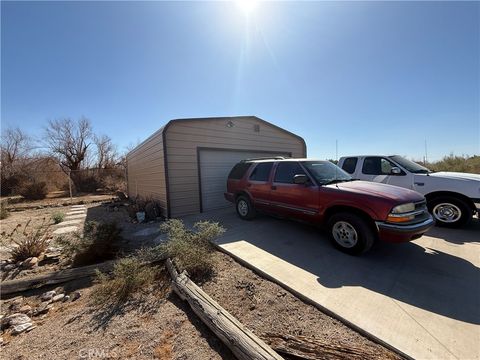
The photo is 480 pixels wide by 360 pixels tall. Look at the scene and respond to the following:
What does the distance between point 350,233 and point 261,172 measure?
2.71m

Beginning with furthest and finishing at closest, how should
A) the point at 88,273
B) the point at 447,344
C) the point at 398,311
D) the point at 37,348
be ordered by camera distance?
the point at 88,273 < the point at 398,311 < the point at 37,348 < the point at 447,344

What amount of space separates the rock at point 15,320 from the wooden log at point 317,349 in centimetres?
316

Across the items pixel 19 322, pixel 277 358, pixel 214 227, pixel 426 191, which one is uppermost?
pixel 426 191

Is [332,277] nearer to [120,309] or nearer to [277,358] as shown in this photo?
[277,358]

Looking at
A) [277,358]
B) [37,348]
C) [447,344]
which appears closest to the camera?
[277,358]

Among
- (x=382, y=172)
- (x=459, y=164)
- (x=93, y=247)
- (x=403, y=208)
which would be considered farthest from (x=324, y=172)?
(x=459, y=164)

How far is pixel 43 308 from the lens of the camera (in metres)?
3.09

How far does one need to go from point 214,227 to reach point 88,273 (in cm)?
229

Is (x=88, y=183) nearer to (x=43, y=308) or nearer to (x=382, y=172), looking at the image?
(x=43, y=308)

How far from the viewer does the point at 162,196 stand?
7.55m

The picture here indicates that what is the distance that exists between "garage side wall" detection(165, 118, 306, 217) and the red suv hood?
4815mm

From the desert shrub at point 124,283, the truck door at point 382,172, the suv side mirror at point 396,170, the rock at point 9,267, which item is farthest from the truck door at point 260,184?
the rock at point 9,267

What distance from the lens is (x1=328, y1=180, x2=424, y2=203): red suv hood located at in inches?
142

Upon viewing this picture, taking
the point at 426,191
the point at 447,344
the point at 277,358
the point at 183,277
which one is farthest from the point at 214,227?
the point at 426,191
